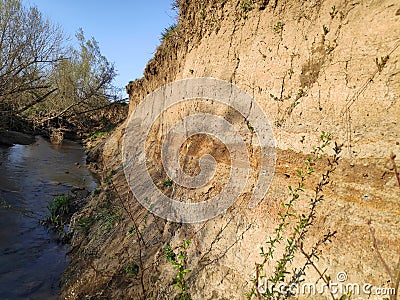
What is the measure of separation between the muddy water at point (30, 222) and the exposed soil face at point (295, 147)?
58 cm

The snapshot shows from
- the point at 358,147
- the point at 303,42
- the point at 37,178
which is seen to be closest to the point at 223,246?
the point at 358,147

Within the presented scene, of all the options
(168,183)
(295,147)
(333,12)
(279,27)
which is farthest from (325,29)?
(168,183)

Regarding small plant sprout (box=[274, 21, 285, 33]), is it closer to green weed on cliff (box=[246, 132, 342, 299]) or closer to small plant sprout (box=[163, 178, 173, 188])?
green weed on cliff (box=[246, 132, 342, 299])

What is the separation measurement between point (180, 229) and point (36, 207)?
5572mm

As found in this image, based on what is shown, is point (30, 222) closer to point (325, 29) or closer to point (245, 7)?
point (245, 7)

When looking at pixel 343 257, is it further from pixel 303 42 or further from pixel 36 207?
pixel 36 207

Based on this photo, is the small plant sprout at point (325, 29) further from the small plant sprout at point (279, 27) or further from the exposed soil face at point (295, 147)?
the small plant sprout at point (279, 27)

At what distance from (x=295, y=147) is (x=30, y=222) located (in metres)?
6.33

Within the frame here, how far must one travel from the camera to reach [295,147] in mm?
2357

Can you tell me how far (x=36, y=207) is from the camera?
677cm

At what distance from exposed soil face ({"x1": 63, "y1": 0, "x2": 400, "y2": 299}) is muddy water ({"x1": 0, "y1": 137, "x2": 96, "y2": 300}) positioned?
22.8 inches

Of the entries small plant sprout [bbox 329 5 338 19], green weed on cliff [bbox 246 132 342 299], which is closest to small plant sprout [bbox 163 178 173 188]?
green weed on cliff [bbox 246 132 342 299]

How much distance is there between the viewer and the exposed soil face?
1.84 m

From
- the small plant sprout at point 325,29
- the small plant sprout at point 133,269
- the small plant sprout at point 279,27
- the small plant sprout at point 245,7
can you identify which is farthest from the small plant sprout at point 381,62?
the small plant sprout at point 133,269
